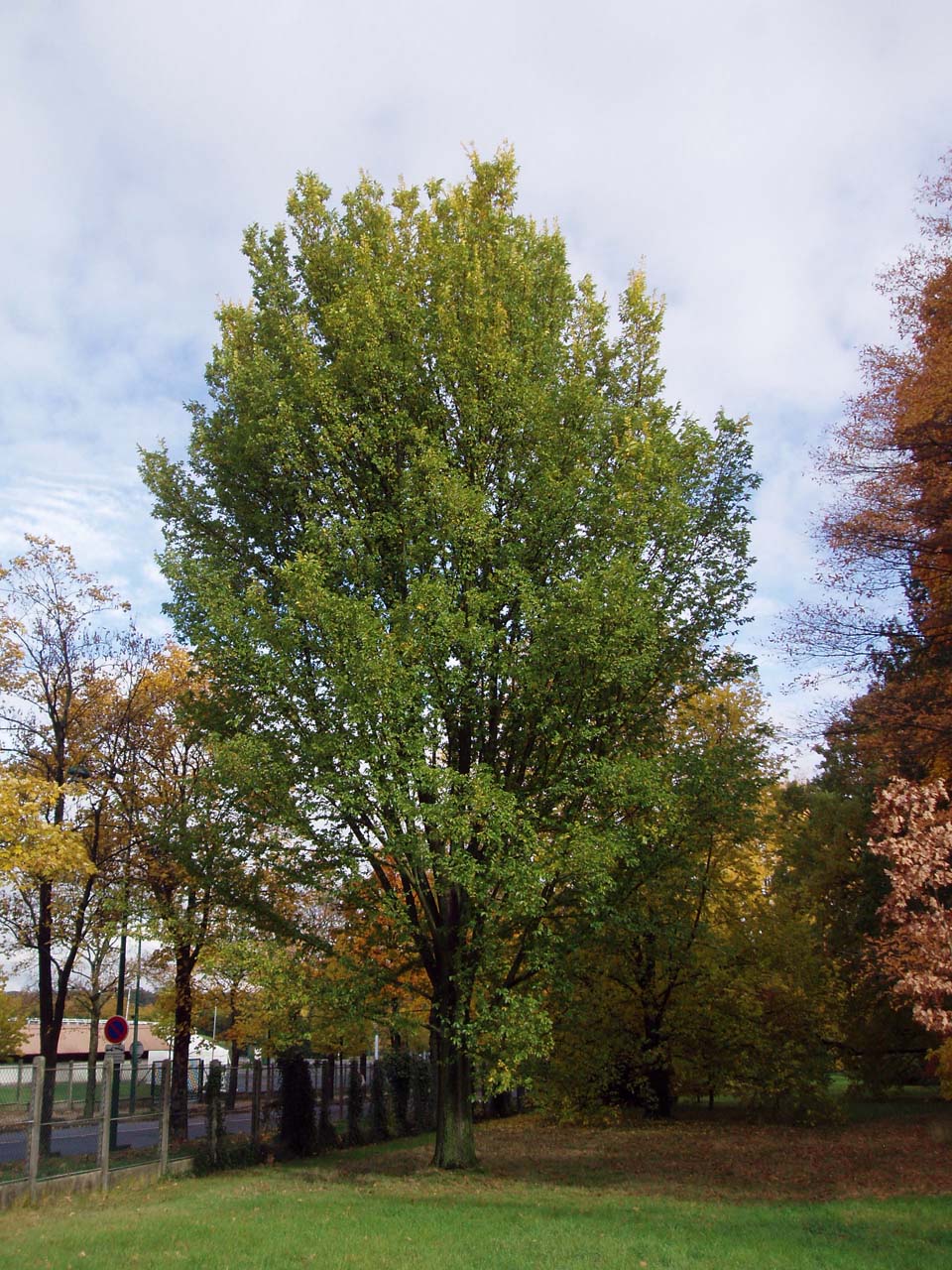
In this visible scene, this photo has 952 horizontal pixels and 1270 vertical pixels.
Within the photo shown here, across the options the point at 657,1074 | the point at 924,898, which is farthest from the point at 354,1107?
the point at 924,898

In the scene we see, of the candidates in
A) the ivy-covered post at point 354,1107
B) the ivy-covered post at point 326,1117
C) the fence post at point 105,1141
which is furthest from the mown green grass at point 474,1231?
the ivy-covered post at point 354,1107

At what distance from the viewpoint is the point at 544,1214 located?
36.4 feet

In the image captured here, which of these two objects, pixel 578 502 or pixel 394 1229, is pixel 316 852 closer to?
pixel 394 1229

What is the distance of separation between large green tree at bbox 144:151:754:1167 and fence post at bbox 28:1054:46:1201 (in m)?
4.41

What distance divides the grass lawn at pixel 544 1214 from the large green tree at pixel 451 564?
201 centimetres

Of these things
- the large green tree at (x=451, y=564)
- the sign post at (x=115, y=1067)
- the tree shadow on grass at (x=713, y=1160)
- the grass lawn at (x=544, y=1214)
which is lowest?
the tree shadow on grass at (x=713, y=1160)

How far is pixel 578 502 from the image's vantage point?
14.1m

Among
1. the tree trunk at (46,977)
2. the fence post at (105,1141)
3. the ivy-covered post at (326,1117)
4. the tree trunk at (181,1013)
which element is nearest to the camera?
the fence post at (105,1141)

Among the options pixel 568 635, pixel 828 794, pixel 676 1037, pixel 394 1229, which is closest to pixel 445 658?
pixel 568 635

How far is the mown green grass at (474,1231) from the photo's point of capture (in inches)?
340

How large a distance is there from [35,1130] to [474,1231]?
661 centimetres

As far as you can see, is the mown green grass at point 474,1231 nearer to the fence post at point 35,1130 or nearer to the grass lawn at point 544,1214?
the grass lawn at point 544,1214

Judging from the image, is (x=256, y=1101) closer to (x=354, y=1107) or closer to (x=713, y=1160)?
(x=354, y=1107)

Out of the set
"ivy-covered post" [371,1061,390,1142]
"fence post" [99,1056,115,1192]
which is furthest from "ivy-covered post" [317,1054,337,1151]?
"fence post" [99,1056,115,1192]
